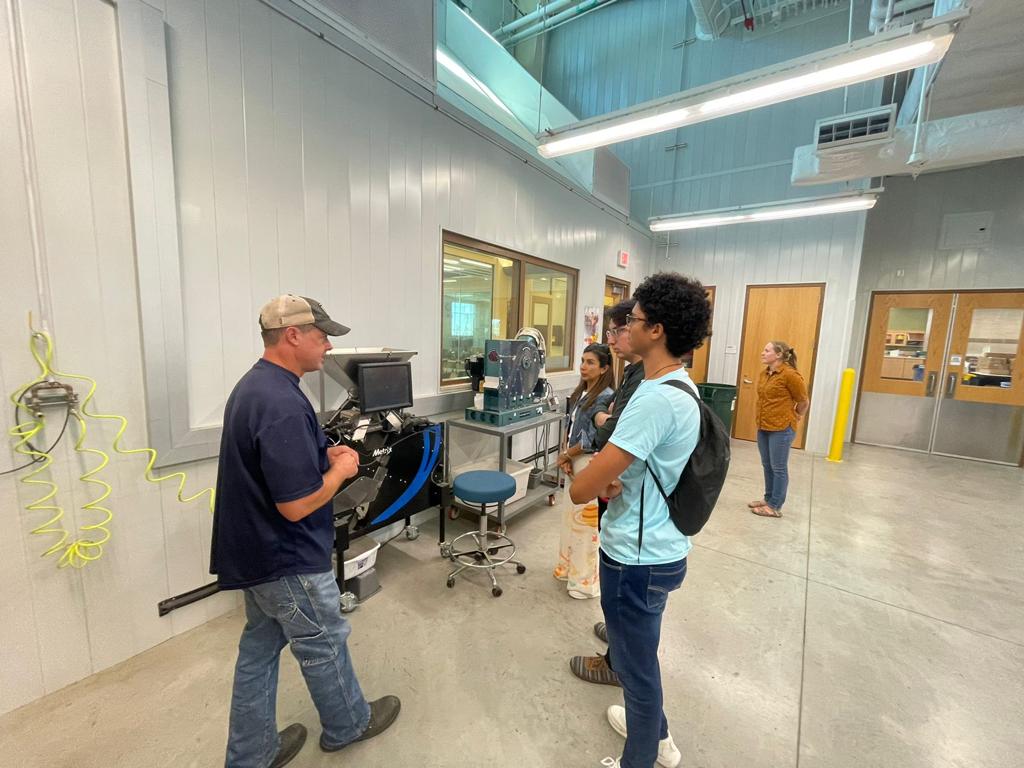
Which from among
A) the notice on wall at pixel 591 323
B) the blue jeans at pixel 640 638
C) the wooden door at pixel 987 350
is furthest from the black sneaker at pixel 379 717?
the wooden door at pixel 987 350

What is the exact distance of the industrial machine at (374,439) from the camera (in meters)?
2.03

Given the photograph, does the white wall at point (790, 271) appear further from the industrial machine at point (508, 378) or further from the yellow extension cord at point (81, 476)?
the yellow extension cord at point (81, 476)

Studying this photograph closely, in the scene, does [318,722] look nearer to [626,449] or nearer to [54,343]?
[626,449]

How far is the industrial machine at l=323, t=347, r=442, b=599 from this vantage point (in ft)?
6.65

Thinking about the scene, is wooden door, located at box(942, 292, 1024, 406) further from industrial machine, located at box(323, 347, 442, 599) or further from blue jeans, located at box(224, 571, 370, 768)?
blue jeans, located at box(224, 571, 370, 768)

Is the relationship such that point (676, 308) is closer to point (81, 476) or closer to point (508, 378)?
point (508, 378)

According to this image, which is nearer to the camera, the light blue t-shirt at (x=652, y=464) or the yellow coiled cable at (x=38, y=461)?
the light blue t-shirt at (x=652, y=464)

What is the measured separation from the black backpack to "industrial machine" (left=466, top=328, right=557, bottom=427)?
1.95 metres

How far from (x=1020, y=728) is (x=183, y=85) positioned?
446 cm

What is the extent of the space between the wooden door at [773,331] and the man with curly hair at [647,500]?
5021 millimetres

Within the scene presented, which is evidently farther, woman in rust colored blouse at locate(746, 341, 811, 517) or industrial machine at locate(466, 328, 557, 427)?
woman in rust colored blouse at locate(746, 341, 811, 517)

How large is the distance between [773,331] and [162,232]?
6722 millimetres

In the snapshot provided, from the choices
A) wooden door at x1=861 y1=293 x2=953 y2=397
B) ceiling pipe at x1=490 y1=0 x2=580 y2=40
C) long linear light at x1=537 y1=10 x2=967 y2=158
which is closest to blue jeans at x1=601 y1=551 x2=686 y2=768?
long linear light at x1=537 y1=10 x2=967 y2=158

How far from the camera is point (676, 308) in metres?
1.13
